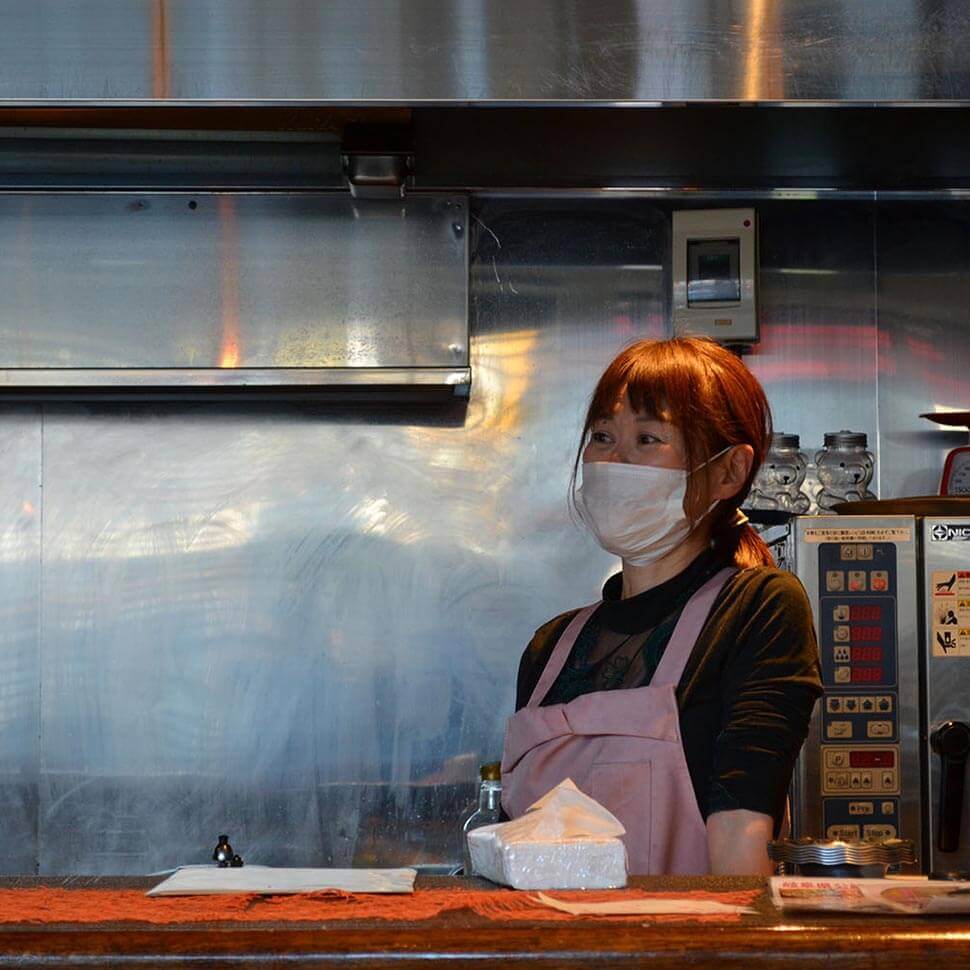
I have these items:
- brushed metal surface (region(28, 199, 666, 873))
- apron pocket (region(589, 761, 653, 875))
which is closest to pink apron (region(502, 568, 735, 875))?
apron pocket (region(589, 761, 653, 875))

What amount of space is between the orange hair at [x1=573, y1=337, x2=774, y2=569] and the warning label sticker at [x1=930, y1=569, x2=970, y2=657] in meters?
1.04

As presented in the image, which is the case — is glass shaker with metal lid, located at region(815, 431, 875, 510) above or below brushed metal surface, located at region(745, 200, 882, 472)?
below

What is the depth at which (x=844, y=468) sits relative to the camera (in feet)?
10.1

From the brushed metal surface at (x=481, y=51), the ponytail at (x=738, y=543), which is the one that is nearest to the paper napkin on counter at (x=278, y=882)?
the ponytail at (x=738, y=543)

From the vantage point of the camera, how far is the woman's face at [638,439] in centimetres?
172

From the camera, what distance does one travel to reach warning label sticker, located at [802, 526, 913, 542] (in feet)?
8.77

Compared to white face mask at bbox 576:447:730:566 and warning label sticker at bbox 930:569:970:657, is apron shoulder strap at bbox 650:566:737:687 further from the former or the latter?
warning label sticker at bbox 930:569:970:657

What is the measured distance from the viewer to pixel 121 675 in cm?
316

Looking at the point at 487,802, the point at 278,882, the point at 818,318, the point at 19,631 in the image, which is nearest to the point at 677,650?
the point at 278,882

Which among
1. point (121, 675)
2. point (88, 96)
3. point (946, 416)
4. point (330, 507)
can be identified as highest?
point (88, 96)

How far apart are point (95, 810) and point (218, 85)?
1.56 m

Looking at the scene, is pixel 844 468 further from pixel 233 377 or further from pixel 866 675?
pixel 233 377

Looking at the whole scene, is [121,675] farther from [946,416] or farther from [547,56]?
[946,416]

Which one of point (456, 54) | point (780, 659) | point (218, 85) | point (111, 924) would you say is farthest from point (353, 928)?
point (218, 85)
